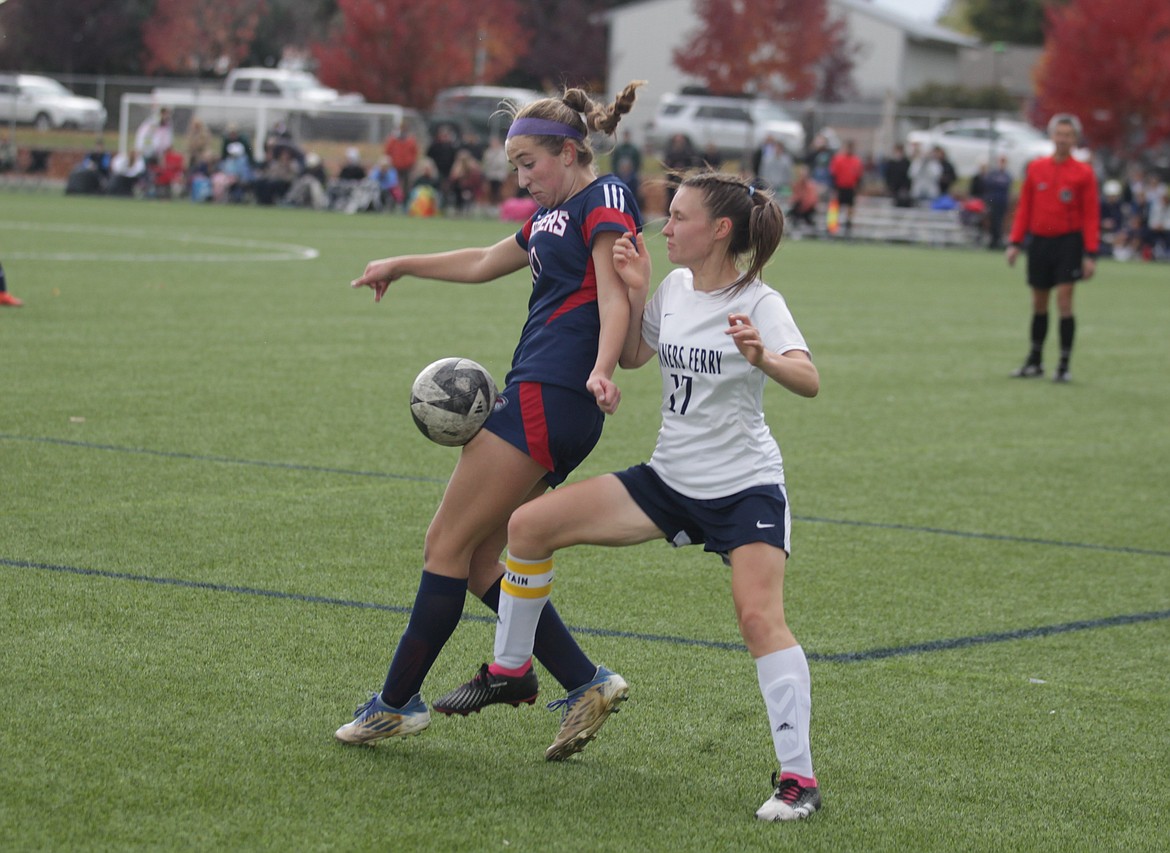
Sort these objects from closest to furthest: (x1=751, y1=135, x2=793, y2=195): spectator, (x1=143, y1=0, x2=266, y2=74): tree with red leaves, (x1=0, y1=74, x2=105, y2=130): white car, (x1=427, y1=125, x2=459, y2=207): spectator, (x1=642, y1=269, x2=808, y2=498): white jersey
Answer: (x1=642, y1=269, x2=808, y2=498): white jersey, (x1=751, y1=135, x2=793, y2=195): spectator, (x1=427, y1=125, x2=459, y2=207): spectator, (x1=0, y1=74, x2=105, y2=130): white car, (x1=143, y1=0, x2=266, y2=74): tree with red leaves

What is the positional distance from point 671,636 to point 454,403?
1643 millimetres

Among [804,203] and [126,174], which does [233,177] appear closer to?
[126,174]

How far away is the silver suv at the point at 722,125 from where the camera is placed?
147 feet

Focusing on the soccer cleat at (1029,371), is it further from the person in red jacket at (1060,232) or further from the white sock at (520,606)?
the white sock at (520,606)

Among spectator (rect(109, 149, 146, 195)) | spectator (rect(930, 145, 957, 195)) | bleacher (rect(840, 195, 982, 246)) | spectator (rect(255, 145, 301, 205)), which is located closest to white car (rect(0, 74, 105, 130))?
spectator (rect(109, 149, 146, 195))

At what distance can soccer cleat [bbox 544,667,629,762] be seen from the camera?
4270mm

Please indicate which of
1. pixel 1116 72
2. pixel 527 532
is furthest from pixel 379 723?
pixel 1116 72

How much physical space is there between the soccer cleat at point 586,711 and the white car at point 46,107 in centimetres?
4137

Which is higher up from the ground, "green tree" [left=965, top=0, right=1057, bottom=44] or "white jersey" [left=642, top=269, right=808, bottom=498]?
"green tree" [left=965, top=0, right=1057, bottom=44]

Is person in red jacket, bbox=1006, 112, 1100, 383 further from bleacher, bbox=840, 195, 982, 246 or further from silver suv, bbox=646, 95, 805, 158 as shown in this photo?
silver suv, bbox=646, 95, 805, 158

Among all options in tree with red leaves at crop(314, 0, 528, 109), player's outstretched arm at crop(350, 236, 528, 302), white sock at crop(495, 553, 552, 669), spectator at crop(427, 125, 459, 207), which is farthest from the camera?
tree with red leaves at crop(314, 0, 528, 109)

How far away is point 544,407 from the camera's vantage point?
4.20 meters

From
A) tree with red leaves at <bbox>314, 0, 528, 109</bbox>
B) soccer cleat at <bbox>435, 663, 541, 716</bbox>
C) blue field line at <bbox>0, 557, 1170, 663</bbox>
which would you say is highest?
tree with red leaves at <bbox>314, 0, 528, 109</bbox>

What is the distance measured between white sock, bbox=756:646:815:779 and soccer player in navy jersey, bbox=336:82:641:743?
0.53 meters
